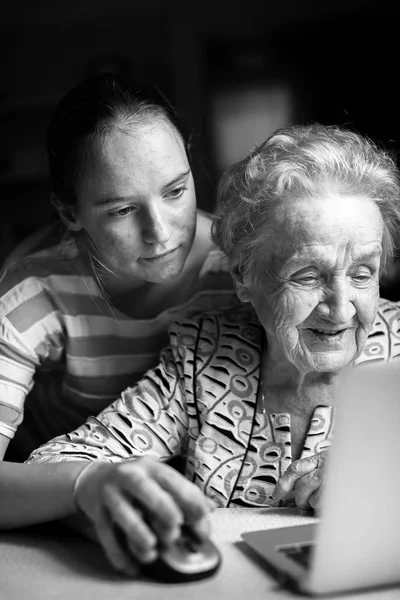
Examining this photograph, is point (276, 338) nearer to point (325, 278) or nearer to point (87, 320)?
point (325, 278)

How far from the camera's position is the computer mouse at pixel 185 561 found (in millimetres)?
937

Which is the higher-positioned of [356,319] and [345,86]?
[345,86]

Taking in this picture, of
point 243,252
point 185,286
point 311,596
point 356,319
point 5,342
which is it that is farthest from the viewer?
point 185,286

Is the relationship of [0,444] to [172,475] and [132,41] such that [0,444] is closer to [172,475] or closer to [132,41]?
[172,475]

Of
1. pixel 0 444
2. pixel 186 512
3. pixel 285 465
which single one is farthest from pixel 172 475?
pixel 0 444

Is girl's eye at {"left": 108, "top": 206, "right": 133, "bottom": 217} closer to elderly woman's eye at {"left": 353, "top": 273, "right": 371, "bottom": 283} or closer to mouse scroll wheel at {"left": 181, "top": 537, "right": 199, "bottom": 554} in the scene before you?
elderly woman's eye at {"left": 353, "top": 273, "right": 371, "bottom": 283}

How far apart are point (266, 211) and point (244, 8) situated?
0.65m

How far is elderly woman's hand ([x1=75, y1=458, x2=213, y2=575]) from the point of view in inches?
36.6

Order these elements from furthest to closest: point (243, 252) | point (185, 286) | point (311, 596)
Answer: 1. point (185, 286)
2. point (243, 252)
3. point (311, 596)

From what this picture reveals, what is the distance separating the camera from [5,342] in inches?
62.2

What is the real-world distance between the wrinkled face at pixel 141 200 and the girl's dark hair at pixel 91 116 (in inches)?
1.0

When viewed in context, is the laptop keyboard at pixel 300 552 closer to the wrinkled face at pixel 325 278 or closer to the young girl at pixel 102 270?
the wrinkled face at pixel 325 278

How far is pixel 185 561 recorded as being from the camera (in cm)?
Result: 94

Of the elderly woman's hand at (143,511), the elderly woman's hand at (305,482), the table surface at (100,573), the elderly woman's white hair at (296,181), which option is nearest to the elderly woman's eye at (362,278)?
the elderly woman's white hair at (296,181)
